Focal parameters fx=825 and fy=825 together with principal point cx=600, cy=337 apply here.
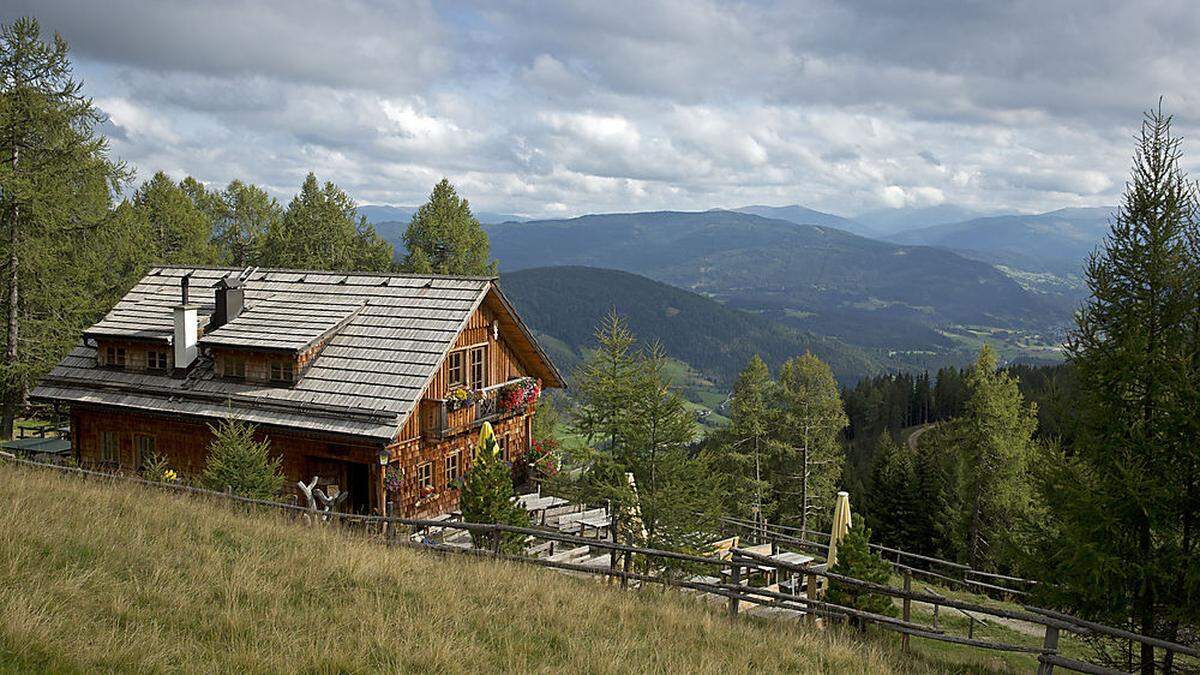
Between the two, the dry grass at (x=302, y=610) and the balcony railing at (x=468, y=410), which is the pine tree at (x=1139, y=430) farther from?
the balcony railing at (x=468, y=410)

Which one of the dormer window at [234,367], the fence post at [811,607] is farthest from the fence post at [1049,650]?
the dormer window at [234,367]

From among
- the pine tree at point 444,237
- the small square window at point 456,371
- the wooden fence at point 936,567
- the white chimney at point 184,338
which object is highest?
the pine tree at point 444,237

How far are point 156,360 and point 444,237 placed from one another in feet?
61.3

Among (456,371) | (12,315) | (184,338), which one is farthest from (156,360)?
(456,371)

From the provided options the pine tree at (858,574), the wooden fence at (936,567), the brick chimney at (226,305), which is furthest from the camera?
the wooden fence at (936,567)

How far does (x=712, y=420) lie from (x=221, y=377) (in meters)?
160

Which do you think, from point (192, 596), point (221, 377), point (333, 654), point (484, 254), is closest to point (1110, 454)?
point (333, 654)

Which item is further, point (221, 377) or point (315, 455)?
point (221, 377)

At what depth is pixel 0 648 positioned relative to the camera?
6820 millimetres

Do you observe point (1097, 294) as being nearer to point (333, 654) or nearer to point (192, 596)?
point (333, 654)

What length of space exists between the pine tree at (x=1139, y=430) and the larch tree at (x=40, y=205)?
30081 mm

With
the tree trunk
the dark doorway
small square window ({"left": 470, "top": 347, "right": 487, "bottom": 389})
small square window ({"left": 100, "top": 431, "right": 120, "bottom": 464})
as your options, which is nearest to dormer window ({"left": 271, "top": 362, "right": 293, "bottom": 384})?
the dark doorway

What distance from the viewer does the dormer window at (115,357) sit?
2431cm

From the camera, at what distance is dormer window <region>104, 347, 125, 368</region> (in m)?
24.3
